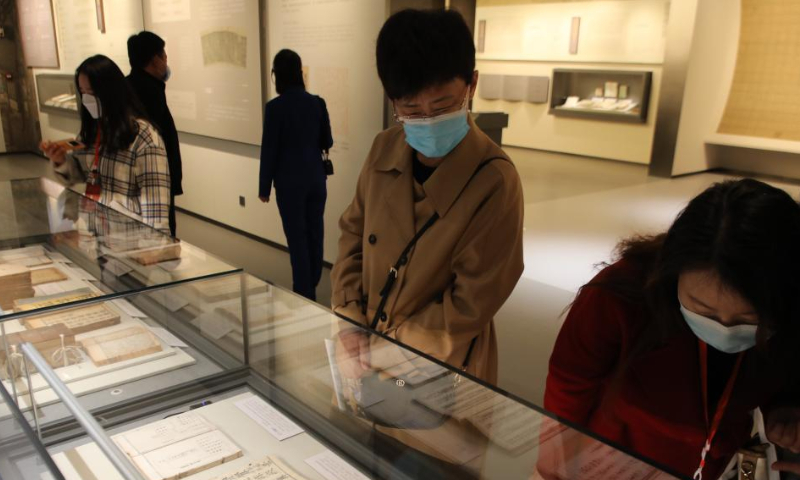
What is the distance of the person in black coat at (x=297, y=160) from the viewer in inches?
159

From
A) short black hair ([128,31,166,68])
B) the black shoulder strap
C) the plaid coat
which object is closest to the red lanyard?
the black shoulder strap

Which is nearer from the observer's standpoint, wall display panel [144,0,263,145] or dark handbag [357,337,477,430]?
dark handbag [357,337,477,430]

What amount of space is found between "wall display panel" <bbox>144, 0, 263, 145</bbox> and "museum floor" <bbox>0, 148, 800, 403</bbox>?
1180 mm

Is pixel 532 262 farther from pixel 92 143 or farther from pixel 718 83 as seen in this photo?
pixel 718 83

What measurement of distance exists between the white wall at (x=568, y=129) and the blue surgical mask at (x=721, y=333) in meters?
10.5

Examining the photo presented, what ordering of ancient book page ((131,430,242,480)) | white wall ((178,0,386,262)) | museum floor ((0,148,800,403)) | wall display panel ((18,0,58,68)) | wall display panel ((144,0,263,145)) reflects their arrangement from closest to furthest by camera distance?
ancient book page ((131,430,242,480)) < museum floor ((0,148,800,403)) < white wall ((178,0,386,262)) < wall display panel ((144,0,263,145)) < wall display panel ((18,0,58,68))

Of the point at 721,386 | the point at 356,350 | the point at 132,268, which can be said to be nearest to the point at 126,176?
the point at 132,268

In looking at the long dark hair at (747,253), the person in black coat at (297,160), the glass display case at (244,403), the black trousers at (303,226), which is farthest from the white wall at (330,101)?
the long dark hair at (747,253)

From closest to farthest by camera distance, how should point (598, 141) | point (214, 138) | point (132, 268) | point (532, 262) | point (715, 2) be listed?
1. point (132, 268)
2. point (532, 262)
3. point (214, 138)
4. point (715, 2)
5. point (598, 141)

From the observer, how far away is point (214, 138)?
6559 mm

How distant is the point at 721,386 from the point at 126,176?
2.53 metres

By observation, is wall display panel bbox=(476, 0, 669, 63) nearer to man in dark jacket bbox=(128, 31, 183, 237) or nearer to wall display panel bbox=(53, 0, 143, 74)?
wall display panel bbox=(53, 0, 143, 74)

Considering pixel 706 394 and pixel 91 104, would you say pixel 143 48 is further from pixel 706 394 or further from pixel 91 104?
pixel 706 394

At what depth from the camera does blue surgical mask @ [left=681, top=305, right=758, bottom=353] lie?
112 centimetres
